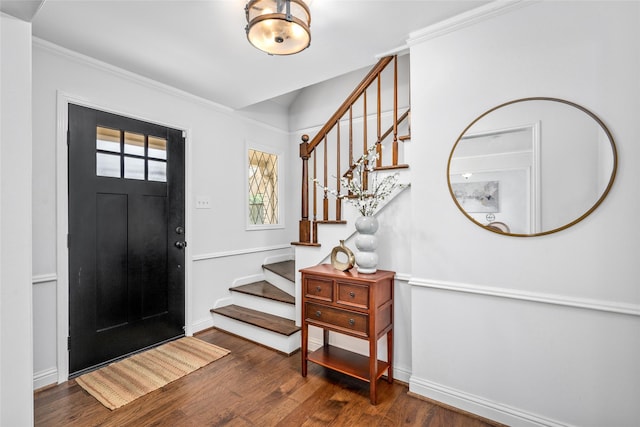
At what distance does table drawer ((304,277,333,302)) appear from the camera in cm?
216

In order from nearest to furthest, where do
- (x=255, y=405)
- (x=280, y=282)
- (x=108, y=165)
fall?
(x=255, y=405)
(x=108, y=165)
(x=280, y=282)

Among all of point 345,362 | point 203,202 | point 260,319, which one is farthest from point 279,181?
point 345,362

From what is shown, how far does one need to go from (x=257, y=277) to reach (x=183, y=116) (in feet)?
6.74

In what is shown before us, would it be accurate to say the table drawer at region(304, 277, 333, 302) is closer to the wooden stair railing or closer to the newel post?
the wooden stair railing

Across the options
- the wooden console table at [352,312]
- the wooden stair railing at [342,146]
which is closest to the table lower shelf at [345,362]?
the wooden console table at [352,312]

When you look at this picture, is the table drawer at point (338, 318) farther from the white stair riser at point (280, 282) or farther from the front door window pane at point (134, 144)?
the front door window pane at point (134, 144)

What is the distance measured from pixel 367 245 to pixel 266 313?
1607 mm

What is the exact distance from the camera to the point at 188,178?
3.03 meters

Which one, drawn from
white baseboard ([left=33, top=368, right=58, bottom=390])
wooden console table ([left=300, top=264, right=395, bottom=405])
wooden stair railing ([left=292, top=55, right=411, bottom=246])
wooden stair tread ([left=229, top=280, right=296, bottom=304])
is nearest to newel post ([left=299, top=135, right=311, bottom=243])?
wooden stair railing ([left=292, top=55, right=411, bottom=246])

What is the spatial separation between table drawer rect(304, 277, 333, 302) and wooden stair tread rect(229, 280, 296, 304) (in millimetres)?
730

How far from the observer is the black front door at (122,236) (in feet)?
7.61

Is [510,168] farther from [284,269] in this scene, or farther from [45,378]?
[45,378]
